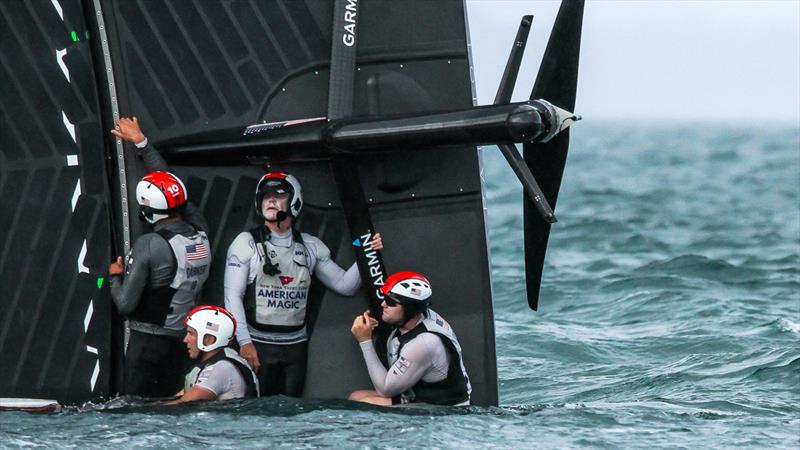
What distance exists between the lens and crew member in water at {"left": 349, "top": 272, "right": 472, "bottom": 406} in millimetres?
7555

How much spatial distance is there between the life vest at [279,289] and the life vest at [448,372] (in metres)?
0.63

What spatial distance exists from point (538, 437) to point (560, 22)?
7.81 feet

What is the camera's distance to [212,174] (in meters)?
8.05

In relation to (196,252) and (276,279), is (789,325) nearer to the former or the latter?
(276,279)

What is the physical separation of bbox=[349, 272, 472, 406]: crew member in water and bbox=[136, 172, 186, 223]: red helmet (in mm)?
1277

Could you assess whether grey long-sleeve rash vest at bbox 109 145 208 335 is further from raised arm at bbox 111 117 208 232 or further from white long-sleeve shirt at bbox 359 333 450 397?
white long-sleeve shirt at bbox 359 333 450 397

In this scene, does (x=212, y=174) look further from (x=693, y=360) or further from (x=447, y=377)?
(x=693, y=360)

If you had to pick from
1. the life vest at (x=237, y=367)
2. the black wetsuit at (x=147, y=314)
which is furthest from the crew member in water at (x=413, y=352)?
the black wetsuit at (x=147, y=314)

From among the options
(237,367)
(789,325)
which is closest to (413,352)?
(237,367)

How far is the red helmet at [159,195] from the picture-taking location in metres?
7.59

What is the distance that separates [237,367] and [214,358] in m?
0.14

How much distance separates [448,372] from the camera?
25.3 feet

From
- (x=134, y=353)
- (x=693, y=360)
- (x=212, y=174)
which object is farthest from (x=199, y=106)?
(x=693, y=360)

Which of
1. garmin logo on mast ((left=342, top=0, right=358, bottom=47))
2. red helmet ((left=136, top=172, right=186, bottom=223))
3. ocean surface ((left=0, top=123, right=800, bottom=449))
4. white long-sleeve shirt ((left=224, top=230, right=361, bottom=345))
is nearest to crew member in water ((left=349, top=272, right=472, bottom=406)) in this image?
ocean surface ((left=0, top=123, right=800, bottom=449))
